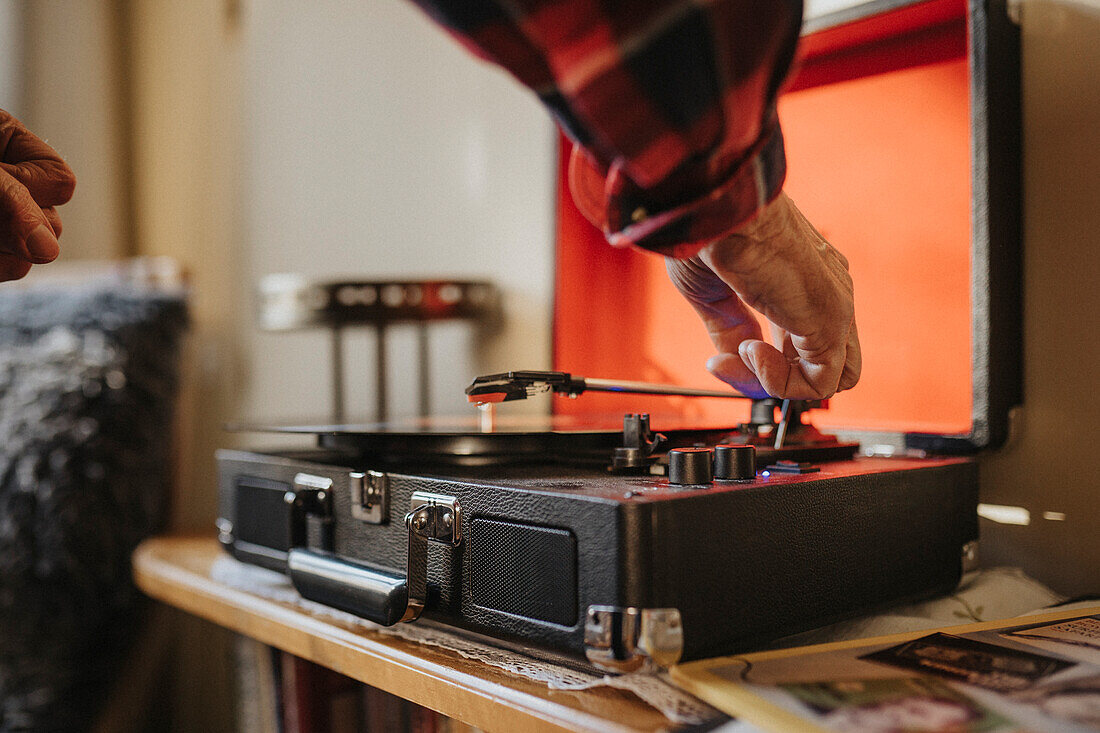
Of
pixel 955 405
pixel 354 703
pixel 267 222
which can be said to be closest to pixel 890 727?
pixel 955 405

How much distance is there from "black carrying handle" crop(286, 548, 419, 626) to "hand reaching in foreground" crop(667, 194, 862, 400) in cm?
27

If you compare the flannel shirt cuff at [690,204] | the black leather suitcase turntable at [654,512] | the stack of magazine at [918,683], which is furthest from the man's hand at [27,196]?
the stack of magazine at [918,683]

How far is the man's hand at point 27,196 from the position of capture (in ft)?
1.76

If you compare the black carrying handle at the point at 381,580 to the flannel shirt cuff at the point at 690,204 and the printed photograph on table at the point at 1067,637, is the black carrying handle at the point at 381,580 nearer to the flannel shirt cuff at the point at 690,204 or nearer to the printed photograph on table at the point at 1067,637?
the flannel shirt cuff at the point at 690,204

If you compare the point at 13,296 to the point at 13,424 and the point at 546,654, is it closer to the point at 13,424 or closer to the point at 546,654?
the point at 13,424

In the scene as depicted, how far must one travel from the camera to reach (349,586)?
0.59 m

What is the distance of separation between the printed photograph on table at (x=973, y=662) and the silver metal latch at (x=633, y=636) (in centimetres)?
12

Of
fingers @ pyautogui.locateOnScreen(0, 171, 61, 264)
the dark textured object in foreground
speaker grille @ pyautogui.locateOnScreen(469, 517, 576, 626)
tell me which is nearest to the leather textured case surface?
speaker grille @ pyautogui.locateOnScreen(469, 517, 576, 626)

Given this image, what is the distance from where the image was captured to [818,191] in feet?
2.70

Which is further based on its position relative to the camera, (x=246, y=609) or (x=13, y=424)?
(x=13, y=424)

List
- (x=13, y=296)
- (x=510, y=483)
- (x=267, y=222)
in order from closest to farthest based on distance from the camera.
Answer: (x=510, y=483)
(x=13, y=296)
(x=267, y=222)

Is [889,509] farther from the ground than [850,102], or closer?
closer

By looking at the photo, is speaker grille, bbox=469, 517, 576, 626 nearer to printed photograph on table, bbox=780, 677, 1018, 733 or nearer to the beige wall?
printed photograph on table, bbox=780, 677, 1018, 733

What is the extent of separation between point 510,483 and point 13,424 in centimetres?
108
